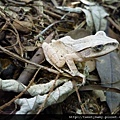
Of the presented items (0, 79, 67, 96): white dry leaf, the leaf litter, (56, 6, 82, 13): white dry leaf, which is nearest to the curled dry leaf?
the leaf litter

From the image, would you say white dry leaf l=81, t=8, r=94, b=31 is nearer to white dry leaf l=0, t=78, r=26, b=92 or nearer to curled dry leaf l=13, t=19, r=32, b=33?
curled dry leaf l=13, t=19, r=32, b=33

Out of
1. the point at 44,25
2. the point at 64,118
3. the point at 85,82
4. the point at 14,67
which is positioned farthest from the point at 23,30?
the point at 64,118

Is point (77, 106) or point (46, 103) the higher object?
point (46, 103)

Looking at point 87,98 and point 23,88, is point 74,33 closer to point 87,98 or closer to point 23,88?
point 87,98

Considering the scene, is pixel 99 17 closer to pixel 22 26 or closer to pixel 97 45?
pixel 97 45

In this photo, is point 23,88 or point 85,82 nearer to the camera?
point 23,88

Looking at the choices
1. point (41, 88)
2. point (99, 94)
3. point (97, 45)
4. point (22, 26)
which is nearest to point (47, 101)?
point (41, 88)

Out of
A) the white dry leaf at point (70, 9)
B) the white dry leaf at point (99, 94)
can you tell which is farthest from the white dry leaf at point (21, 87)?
the white dry leaf at point (70, 9)

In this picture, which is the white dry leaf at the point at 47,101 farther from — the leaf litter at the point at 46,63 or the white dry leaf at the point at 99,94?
the white dry leaf at the point at 99,94
